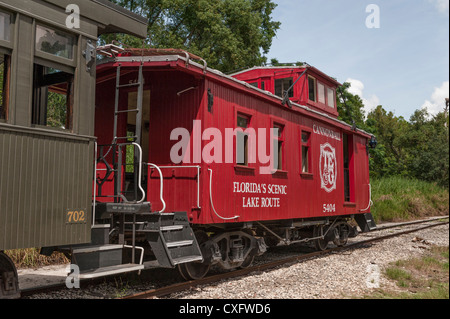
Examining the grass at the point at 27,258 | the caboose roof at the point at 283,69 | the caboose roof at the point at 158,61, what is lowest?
the grass at the point at 27,258

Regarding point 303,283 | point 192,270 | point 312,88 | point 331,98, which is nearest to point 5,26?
point 192,270

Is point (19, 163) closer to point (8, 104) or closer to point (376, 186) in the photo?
point (8, 104)

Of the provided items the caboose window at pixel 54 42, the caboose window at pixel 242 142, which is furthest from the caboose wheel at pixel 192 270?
the caboose window at pixel 54 42

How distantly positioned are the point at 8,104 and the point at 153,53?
9.11ft

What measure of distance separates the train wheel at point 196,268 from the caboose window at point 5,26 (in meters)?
4.09

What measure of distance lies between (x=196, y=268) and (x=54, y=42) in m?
4.16

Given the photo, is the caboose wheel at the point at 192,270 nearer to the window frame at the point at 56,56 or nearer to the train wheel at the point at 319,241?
the window frame at the point at 56,56

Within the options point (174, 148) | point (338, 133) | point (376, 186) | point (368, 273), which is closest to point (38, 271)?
point (174, 148)

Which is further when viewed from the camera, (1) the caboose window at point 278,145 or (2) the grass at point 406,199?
(2) the grass at point 406,199

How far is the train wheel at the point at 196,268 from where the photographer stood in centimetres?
684

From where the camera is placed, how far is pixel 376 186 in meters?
23.8

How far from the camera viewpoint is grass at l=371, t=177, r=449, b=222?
21922 millimetres

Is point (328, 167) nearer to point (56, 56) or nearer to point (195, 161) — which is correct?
point (195, 161)
